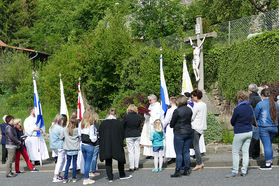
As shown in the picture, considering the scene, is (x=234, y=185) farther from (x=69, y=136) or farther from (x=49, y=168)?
(x=49, y=168)

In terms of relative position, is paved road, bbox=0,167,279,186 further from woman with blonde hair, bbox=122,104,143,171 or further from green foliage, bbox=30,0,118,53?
green foliage, bbox=30,0,118,53

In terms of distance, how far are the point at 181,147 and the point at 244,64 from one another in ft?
23.1

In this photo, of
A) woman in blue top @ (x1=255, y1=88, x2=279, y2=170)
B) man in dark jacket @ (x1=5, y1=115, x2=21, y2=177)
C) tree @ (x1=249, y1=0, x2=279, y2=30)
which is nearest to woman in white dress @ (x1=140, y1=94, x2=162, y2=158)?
woman in blue top @ (x1=255, y1=88, x2=279, y2=170)

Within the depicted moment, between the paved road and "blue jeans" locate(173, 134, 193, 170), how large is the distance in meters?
0.36

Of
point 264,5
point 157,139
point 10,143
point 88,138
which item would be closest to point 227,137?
point 157,139

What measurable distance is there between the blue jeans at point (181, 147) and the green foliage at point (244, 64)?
5808mm

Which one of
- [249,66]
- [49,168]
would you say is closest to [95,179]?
[49,168]

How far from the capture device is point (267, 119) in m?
9.12

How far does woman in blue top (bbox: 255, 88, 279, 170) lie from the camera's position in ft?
29.8

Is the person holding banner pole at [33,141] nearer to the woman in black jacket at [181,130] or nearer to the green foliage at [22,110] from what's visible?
the woman in black jacket at [181,130]

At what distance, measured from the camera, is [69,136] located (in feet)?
30.5

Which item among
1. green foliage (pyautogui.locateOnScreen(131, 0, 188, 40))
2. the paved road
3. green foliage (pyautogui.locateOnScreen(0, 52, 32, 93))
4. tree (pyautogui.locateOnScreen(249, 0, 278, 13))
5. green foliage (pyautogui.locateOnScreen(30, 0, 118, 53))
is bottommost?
the paved road

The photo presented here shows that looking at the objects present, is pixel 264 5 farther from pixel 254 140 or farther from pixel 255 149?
pixel 254 140

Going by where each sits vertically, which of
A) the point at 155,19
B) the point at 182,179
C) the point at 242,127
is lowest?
the point at 182,179
